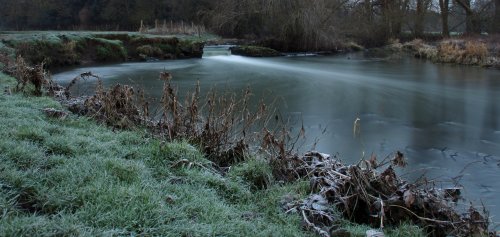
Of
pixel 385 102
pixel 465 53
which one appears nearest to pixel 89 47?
pixel 385 102

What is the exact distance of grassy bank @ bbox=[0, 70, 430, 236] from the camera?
3277 mm

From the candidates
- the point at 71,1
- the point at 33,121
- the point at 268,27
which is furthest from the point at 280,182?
the point at 71,1

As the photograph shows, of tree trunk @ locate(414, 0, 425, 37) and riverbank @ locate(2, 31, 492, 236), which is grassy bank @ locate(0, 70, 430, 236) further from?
tree trunk @ locate(414, 0, 425, 37)

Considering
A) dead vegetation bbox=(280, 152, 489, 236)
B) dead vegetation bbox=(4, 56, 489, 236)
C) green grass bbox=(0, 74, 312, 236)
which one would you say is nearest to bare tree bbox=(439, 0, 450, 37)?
dead vegetation bbox=(4, 56, 489, 236)

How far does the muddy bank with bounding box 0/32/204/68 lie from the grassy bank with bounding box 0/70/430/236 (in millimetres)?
13736

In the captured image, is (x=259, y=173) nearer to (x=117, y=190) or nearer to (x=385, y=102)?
(x=117, y=190)

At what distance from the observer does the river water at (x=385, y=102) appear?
7562 millimetres

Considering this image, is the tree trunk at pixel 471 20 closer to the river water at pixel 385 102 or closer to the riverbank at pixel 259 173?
the river water at pixel 385 102

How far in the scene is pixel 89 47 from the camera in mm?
23344

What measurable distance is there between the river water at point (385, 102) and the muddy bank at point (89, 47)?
1.43m

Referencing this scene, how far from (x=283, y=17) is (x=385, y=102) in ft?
59.3

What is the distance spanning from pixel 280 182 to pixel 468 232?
1.98 m

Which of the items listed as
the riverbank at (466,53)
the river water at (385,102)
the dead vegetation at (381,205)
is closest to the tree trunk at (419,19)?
the riverbank at (466,53)

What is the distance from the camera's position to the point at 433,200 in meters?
4.68
